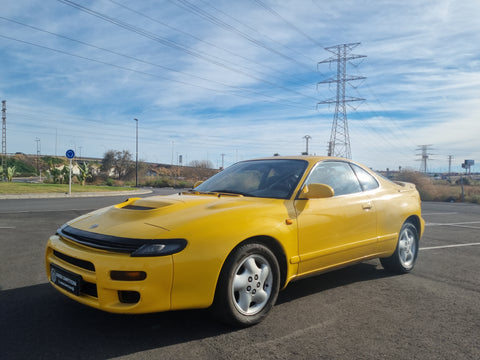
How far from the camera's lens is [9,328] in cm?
282

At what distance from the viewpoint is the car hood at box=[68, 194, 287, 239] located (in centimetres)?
267

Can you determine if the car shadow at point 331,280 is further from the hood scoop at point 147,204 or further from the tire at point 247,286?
the hood scoop at point 147,204

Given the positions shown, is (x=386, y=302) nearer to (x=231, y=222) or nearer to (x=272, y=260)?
(x=272, y=260)

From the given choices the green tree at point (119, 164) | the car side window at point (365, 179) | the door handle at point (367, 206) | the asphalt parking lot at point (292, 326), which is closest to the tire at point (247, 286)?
the asphalt parking lot at point (292, 326)

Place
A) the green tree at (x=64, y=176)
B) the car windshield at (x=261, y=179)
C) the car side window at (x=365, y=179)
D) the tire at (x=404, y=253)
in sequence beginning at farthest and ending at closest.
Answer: the green tree at (x=64, y=176), the tire at (x=404, y=253), the car side window at (x=365, y=179), the car windshield at (x=261, y=179)

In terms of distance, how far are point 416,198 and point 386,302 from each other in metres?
1.96

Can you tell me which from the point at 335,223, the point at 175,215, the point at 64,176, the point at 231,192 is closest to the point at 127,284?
the point at 175,215

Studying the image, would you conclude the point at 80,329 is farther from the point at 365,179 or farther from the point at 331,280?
A: the point at 365,179

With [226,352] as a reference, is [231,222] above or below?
above

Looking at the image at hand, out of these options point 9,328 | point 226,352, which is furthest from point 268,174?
point 9,328

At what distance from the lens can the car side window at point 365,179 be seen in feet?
14.2

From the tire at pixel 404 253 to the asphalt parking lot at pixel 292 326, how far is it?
0.18m

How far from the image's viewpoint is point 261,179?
3918 millimetres

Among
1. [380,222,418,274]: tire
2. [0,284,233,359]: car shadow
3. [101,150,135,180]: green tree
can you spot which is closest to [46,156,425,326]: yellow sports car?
→ [0,284,233,359]: car shadow
